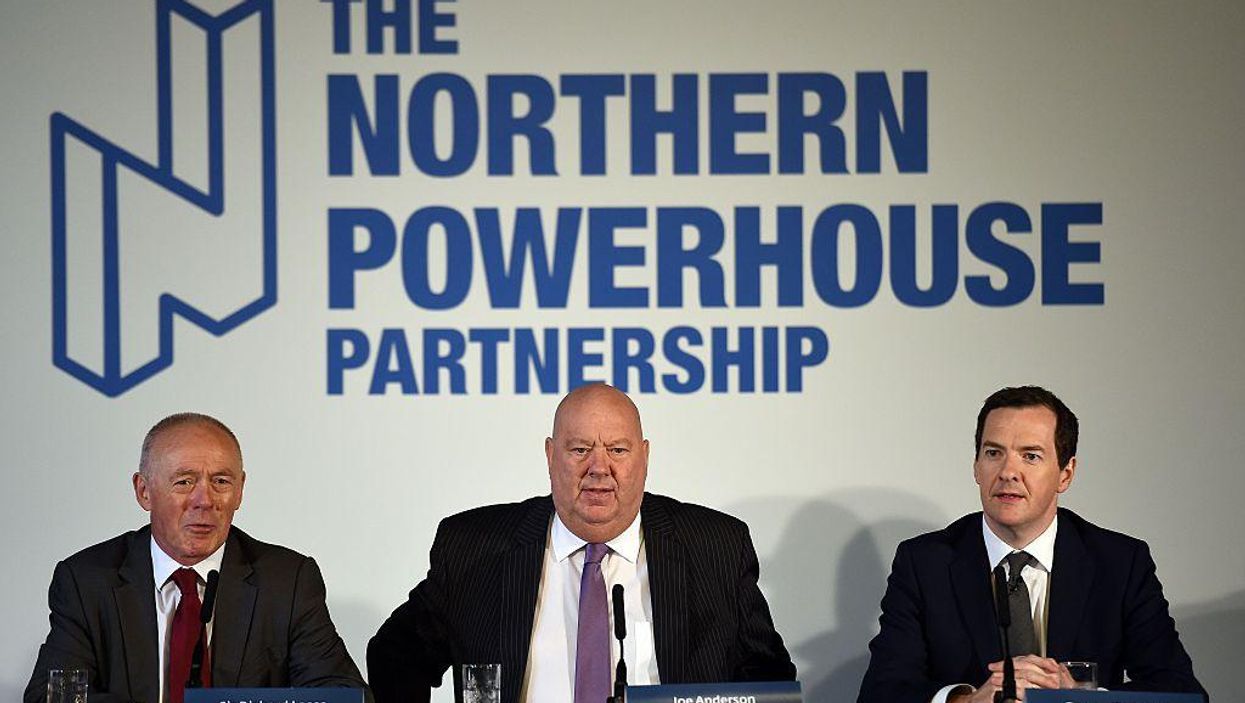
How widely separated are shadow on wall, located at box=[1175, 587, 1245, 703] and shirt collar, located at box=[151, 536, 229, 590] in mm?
3072

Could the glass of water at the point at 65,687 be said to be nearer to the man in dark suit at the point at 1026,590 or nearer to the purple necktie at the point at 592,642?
the purple necktie at the point at 592,642

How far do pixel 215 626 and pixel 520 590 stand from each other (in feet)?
2.37

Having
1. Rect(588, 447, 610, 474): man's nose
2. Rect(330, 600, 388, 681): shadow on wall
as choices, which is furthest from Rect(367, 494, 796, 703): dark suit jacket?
Rect(330, 600, 388, 681): shadow on wall

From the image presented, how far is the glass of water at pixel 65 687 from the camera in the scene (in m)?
3.29

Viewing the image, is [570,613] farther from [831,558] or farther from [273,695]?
[831,558]

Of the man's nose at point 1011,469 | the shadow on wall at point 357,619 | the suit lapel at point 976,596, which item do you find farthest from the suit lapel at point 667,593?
the shadow on wall at point 357,619

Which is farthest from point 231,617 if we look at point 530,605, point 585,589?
point 585,589

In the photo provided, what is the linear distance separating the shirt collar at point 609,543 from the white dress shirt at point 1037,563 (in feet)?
2.89

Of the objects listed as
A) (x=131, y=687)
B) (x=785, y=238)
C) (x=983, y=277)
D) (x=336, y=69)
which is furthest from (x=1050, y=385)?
(x=131, y=687)

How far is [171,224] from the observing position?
17.0 ft

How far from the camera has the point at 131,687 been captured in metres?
3.78

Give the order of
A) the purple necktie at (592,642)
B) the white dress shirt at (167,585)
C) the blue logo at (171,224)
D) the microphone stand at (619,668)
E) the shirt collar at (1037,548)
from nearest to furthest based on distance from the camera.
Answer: the microphone stand at (619,668) < the purple necktie at (592,642) < the white dress shirt at (167,585) < the shirt collar at (1037,548) < the blue logo at (171,224)

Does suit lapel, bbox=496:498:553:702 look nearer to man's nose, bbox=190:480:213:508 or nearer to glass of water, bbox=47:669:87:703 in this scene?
man's nose, bbox=190:480:213:508

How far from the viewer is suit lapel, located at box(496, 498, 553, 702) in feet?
12.7
